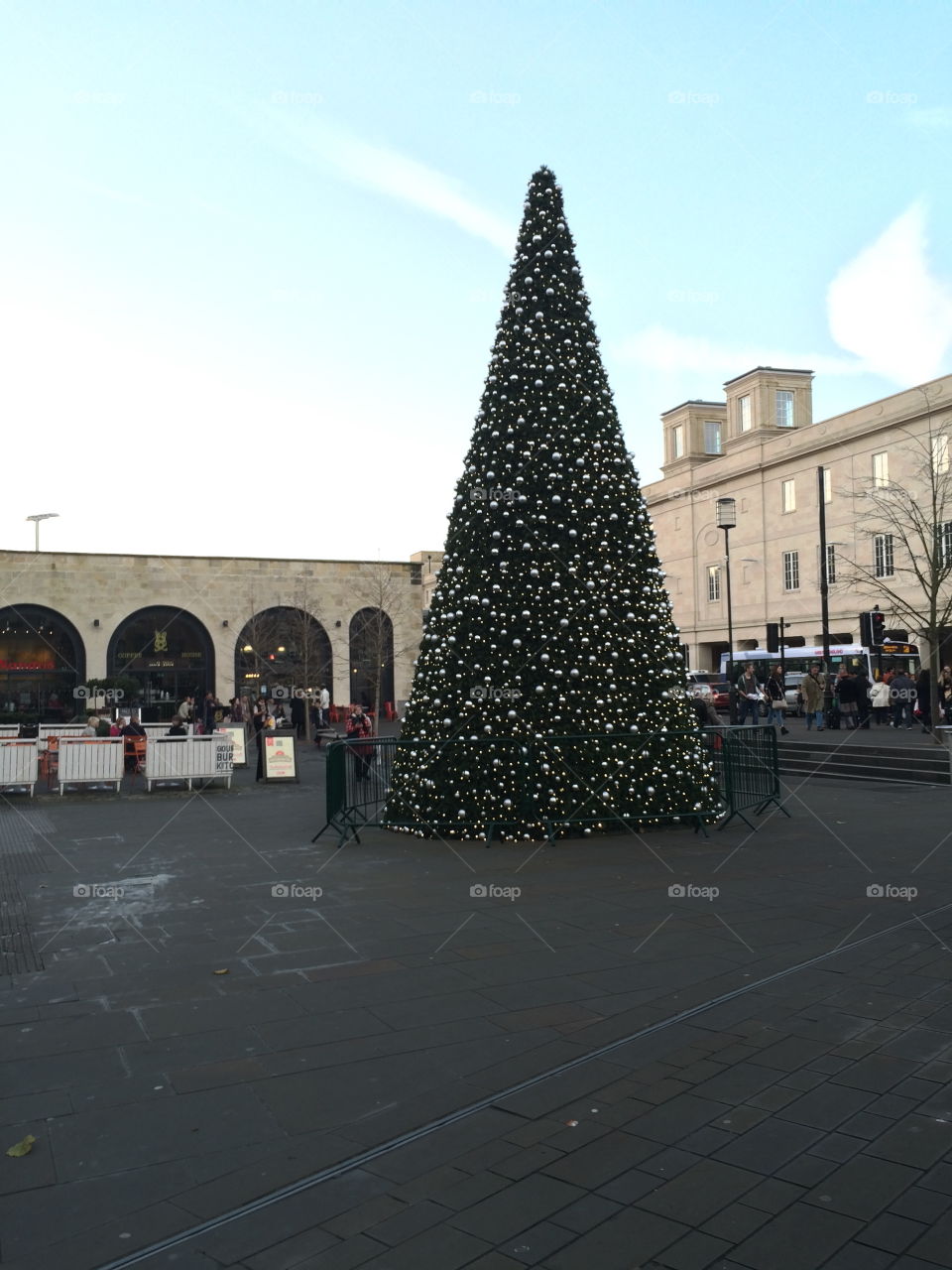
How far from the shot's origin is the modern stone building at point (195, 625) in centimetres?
4019

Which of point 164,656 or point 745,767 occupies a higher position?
point 164,656

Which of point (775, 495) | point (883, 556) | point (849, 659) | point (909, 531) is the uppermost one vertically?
point (775, 495)

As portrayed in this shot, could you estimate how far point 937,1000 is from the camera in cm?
554

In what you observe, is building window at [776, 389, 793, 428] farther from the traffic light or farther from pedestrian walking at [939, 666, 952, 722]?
the traffic light

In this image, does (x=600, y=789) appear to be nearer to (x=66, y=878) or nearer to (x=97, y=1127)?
(x=66, y=878)

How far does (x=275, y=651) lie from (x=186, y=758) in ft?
82.2

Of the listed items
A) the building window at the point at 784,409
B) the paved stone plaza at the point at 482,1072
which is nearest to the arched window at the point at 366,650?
the building window at the point at 784,409

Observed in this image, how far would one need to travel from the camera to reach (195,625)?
42.4 metres

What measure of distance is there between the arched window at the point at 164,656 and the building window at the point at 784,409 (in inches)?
1313

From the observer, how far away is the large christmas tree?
11539 millimetres

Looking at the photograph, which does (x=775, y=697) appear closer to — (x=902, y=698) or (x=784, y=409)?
(x=902, y=698)

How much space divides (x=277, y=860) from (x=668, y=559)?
170ft

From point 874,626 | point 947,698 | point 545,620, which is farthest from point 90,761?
point 947,698

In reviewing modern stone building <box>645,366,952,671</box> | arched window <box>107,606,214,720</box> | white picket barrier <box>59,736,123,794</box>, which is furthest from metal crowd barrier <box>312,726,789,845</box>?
arched window <box>107,606,214,720</box>
